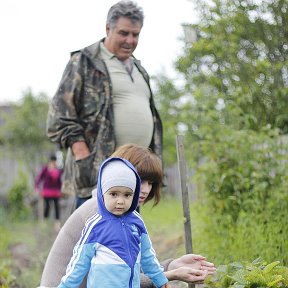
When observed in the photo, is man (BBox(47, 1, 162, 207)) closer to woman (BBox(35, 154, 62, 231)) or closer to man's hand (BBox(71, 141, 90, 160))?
man's hand (BBox(71, 141, 90, 160))

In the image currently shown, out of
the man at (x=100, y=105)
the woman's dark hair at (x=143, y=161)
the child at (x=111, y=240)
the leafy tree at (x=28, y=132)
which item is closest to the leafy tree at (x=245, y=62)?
the man at (x=100, y=105)

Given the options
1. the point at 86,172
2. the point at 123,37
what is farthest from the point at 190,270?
the point at 123,37

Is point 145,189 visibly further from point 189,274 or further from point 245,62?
point 245,62

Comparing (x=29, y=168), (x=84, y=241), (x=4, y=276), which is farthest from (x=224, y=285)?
(x=29, y=168)

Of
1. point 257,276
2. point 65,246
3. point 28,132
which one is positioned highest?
point 28,132

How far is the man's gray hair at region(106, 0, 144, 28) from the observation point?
490 centimetres

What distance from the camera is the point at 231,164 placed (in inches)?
267

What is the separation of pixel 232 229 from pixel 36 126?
17571mm

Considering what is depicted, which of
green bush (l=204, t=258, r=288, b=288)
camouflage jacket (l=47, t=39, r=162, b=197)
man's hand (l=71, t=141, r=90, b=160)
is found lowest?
green bush (l=204, t=258, r=288, b=288)

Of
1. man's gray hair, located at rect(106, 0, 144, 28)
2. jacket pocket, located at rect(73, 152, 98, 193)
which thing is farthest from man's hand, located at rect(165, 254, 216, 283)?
man's gray hair, located at rect(106, 0, 144, 28)

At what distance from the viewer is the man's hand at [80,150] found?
16.6 ft

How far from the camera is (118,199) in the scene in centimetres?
334

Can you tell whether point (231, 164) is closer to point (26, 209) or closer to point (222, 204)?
point (222, 204)

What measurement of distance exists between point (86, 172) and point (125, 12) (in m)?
1.00
